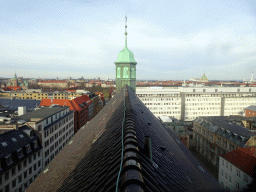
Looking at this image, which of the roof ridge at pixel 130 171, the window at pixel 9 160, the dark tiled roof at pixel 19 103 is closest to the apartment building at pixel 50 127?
the window at pixel 9 160

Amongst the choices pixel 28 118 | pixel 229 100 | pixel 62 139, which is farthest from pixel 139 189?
pixel 229 100

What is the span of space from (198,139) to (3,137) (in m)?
34.9

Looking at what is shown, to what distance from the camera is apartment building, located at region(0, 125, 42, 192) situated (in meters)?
19.7

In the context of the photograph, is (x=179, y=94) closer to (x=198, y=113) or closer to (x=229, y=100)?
(x=198, y=113)

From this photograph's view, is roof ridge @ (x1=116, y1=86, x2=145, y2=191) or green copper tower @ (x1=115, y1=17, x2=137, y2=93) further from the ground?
→ green copper tower @ (x1=115, y1=17, x2=137, y2=93)

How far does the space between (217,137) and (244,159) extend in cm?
1194

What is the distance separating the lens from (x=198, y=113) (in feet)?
226

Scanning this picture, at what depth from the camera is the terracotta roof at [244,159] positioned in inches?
841

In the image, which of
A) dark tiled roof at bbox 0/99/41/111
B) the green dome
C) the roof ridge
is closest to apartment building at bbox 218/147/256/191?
the green dome

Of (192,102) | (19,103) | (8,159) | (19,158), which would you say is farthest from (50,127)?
(192,102)

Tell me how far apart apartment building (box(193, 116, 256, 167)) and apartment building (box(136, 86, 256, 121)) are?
2342 centimetres

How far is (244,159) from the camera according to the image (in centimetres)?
2306

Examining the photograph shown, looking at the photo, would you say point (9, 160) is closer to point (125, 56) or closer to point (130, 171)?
point (125, 56)

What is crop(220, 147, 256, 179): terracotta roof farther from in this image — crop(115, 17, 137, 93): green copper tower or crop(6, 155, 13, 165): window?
crop(6, 155, 13, 165): window
